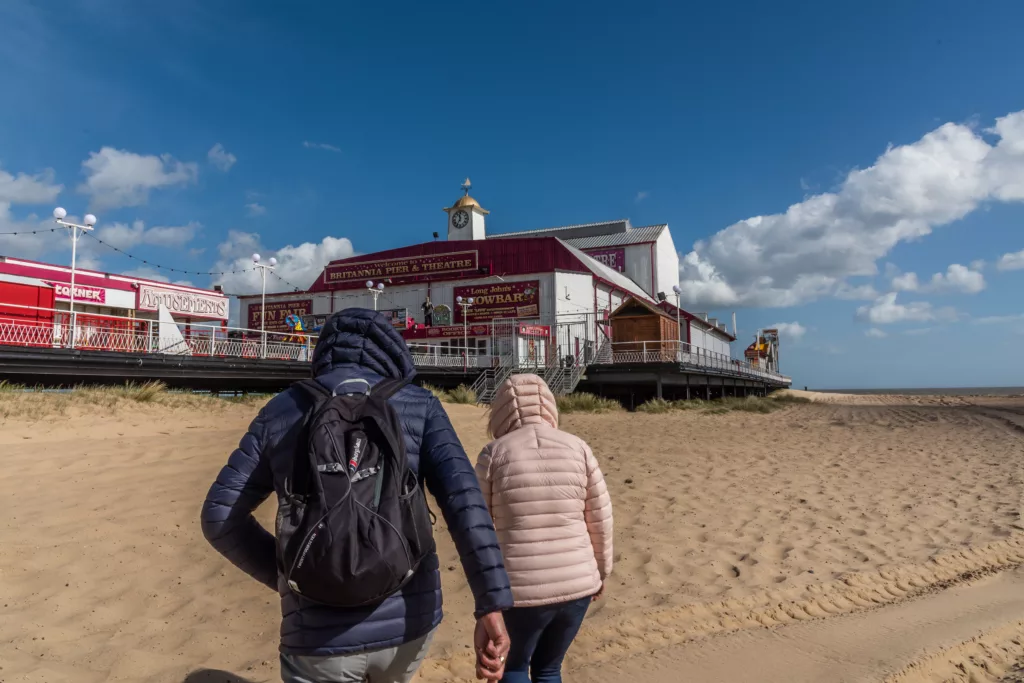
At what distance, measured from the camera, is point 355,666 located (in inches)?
70.1

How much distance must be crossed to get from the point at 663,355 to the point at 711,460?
47.6ft

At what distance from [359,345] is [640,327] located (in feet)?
83.9

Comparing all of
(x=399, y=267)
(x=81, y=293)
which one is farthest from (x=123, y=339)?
(x=399, y=267)

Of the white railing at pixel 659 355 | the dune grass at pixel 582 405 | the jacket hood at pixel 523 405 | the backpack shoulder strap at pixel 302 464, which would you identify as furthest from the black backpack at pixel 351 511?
the white railing at pixel 659 355

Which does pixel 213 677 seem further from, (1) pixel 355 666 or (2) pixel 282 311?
(2) pixel 282 311

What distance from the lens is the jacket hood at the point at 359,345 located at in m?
2.04

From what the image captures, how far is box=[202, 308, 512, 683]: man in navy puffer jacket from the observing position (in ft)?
5.80

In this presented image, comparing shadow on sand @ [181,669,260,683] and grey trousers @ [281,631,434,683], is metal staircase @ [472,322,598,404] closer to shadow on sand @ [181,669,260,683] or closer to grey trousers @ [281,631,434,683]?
shadow on sand @ [181,669,260,683]

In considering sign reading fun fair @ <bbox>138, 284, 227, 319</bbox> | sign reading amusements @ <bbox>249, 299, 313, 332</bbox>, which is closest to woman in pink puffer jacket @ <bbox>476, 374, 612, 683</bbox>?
sign reading fun fair @ <bbox>138, 284, 227, 319</bbox>

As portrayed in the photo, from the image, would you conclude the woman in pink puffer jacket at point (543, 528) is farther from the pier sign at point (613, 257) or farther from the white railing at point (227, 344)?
the pier sign at point (613, 257)

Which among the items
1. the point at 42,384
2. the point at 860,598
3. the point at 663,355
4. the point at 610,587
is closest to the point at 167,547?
the point at 610,587

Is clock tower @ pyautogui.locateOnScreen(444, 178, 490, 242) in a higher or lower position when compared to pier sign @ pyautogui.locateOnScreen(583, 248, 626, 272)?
higher

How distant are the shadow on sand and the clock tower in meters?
41.8

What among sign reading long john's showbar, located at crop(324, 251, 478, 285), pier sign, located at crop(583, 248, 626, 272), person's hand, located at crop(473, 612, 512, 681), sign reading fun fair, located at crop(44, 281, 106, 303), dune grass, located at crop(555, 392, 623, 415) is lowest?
dune grass, located at crop(555, 392, 623, 415)
